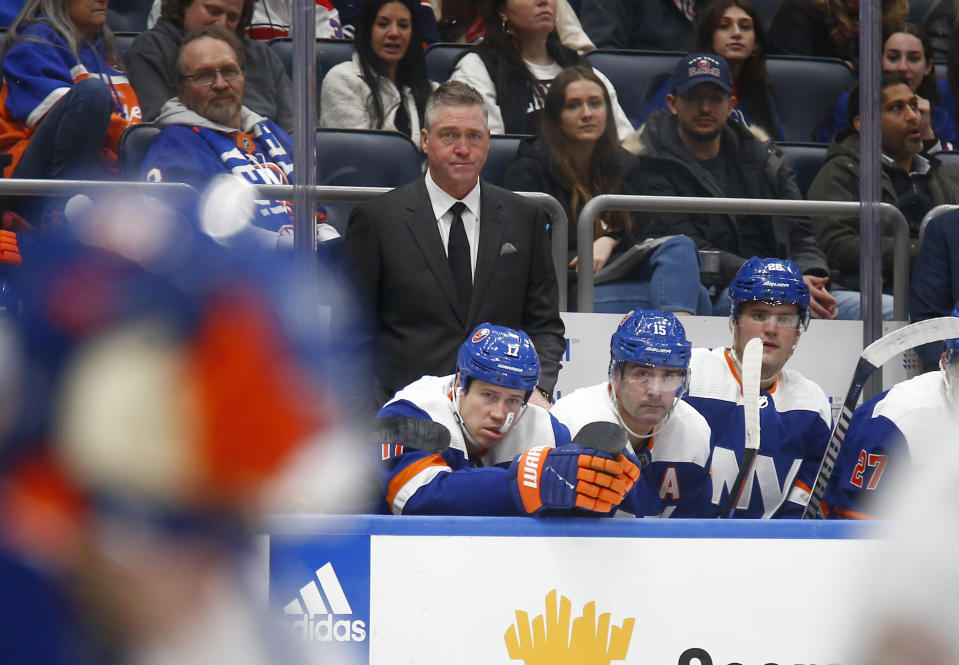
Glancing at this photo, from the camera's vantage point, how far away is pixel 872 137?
3.81 meters

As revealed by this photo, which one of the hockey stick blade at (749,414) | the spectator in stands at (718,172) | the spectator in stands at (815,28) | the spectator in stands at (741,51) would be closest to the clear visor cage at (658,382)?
the hockey stick blade at (749,414)

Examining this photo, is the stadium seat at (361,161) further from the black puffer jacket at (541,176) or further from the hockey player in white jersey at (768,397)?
the hockey player in white jersey at (768,397)

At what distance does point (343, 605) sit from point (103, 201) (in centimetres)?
195

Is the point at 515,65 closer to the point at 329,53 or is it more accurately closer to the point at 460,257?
the point at 329,53

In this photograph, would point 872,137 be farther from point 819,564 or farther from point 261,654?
point 261,654

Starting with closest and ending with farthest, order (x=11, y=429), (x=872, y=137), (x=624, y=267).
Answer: (x=11, y=429) → (x=872, y=137) → (x=624, y=267)

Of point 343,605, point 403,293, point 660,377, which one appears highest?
point 403,293

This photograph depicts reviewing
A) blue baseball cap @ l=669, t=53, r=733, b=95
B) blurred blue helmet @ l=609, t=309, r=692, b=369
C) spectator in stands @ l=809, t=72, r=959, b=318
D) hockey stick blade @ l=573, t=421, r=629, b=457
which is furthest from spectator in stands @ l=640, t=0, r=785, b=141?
hockey stick blade @ l=573, t=421, r=629, b=457

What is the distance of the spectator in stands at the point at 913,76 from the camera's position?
491 cm

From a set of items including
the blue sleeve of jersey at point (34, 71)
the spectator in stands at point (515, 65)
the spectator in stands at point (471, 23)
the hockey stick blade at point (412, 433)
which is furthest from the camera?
the spectator in stands at point (471, 23)

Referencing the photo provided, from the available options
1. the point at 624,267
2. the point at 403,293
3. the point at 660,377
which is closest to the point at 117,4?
the point at 403,293

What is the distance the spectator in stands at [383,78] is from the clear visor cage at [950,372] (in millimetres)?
1822

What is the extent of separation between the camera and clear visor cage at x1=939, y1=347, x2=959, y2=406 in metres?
3.46

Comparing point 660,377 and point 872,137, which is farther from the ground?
point 872,137
